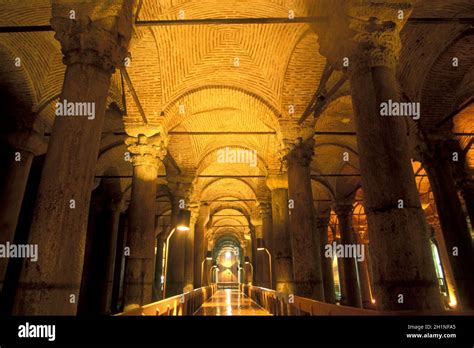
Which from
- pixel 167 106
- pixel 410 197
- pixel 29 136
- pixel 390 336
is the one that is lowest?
pixel 390 336

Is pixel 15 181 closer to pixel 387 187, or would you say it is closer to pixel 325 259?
pixel 387 187

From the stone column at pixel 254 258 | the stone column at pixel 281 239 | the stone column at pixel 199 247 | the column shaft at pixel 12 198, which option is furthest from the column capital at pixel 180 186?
the stone column at pixel 254 258

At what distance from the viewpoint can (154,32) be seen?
7258mm

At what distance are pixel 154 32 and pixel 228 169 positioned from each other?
10058mm

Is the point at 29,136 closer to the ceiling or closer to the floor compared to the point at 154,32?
closer to the floor

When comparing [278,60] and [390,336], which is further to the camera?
[278,60]

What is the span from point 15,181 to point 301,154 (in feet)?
24.4

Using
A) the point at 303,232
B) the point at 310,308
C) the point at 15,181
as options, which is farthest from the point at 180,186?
the point at 310,308

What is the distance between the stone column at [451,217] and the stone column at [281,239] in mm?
4340

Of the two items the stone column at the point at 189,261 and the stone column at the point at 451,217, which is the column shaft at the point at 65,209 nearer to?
the stone column at the point at 451,217

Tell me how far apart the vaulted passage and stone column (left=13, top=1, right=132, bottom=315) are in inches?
0.8

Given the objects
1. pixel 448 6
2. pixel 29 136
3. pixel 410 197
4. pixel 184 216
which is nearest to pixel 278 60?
pixel 448 6

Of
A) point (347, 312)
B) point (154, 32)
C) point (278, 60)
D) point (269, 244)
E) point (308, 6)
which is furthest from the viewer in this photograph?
point (269, 244)

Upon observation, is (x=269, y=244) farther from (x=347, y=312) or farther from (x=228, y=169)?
(x=347, y=312)
